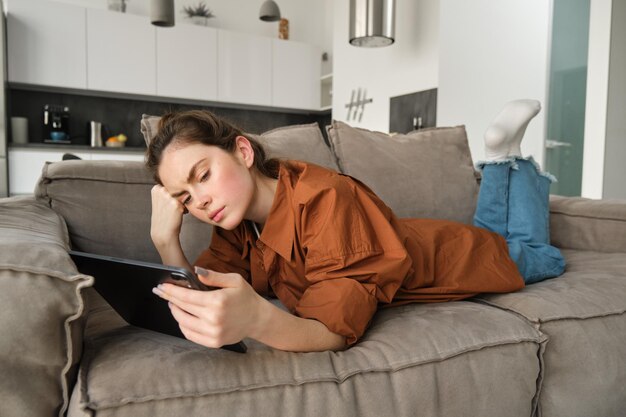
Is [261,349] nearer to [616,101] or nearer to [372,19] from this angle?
[372,19]

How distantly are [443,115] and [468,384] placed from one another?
317 centimetres

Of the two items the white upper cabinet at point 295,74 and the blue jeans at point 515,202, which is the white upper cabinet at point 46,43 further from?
the blue jeans at point 515,202

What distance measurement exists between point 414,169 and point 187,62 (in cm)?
398

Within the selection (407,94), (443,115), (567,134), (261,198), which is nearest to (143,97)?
(407,94)

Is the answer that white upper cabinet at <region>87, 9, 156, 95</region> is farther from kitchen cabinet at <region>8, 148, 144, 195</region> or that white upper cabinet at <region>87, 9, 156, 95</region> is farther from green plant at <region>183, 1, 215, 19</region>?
kitchen cabinet at <region>8, 148, 144, 195</region>

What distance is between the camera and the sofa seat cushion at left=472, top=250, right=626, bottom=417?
1090 millimetres

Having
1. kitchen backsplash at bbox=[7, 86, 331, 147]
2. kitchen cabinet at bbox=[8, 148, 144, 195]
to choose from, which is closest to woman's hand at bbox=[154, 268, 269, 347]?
kitchen cabinet at bbox=[8, 148, 144, 195]

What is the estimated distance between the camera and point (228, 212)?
106 cm

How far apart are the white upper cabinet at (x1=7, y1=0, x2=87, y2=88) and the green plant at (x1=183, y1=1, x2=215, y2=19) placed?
1061 millimetres

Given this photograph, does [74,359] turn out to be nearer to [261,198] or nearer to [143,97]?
[261,198]

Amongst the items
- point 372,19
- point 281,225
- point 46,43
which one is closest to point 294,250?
point 281,225

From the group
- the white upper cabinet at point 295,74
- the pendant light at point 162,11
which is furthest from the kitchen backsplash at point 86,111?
the pendant light at point 162,11

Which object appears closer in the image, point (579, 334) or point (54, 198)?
point (579, 334)

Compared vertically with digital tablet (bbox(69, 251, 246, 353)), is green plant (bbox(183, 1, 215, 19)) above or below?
above
